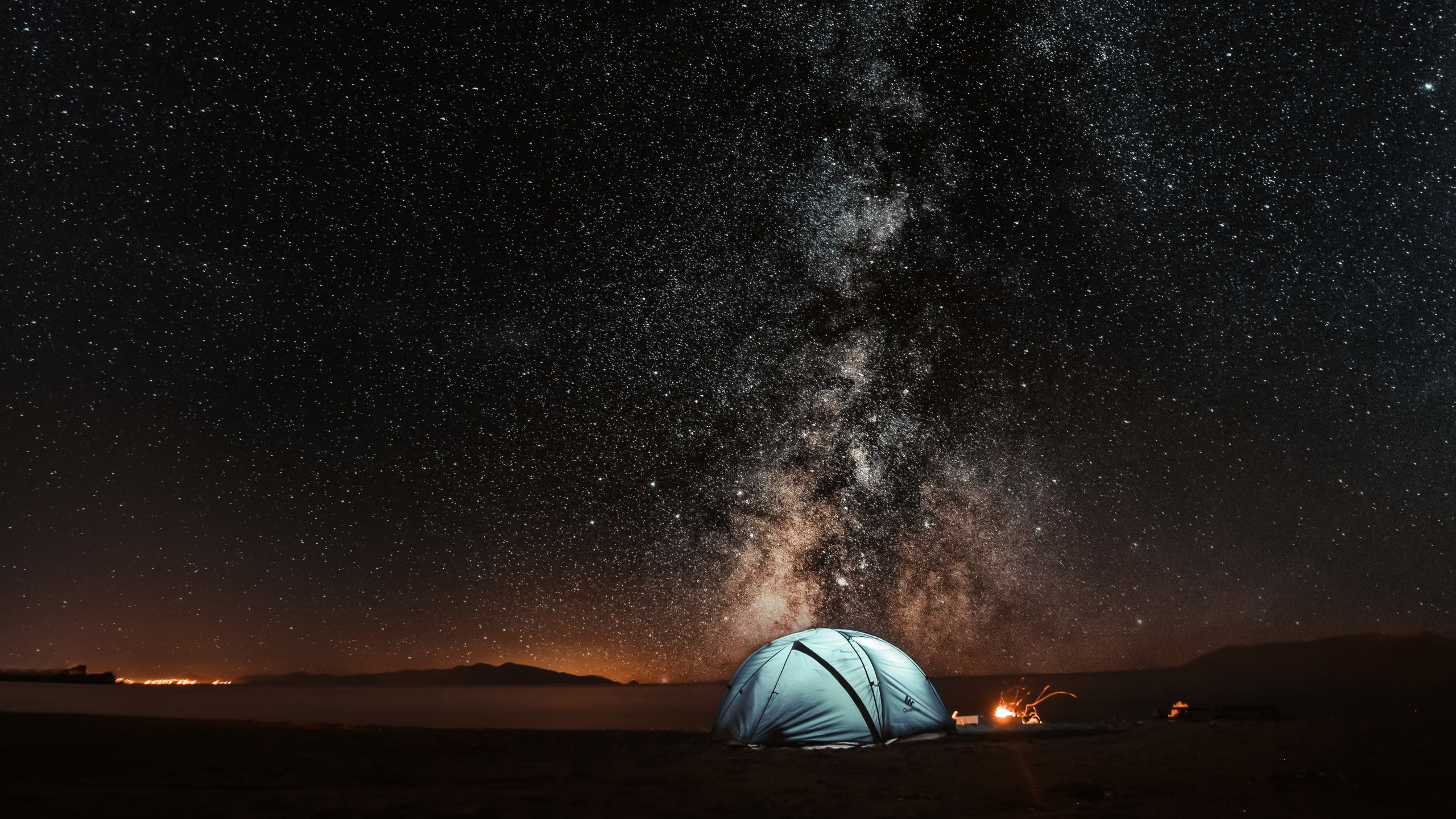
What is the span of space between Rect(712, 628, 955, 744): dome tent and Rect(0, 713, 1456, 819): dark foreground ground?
2.30ft

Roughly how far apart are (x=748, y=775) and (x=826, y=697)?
3117mm

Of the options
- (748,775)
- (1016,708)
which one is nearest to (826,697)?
(748,775)

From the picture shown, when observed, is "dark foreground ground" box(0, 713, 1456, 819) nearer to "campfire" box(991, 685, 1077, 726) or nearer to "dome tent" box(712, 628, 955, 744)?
"dome tent" box(712, 628, 955, 744)

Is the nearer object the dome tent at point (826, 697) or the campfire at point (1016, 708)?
the dome tent at point (826, 697)

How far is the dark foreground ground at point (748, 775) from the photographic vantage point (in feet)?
19.8

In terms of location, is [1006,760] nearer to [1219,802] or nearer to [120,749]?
[1219,802]

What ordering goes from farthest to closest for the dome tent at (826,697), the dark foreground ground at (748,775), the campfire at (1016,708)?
the campfire at (1016,708)
the dome tent at (826,697)
the dark foreground ground at (748,775)

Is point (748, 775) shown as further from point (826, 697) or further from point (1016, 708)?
point (1016, 708)

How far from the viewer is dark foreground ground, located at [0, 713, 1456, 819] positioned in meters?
6.05

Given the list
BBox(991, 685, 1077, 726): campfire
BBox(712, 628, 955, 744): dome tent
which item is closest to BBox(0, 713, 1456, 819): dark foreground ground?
BBox(712, 628, 955, 744): dome tent

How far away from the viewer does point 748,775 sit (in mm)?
8438

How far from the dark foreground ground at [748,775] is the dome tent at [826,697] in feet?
2.30

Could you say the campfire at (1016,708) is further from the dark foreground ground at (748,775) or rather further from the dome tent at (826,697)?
the dark foreground ground at (748,775)

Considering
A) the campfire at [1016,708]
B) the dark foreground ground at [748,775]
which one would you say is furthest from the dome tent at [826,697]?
the campfire at [1016,708]
